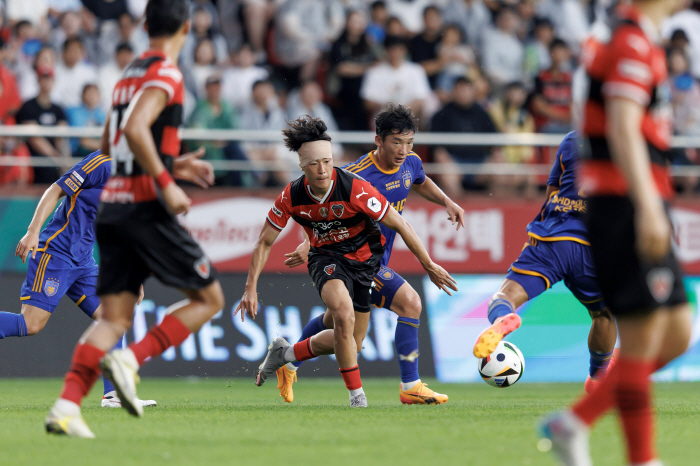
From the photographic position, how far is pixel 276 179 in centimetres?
1204

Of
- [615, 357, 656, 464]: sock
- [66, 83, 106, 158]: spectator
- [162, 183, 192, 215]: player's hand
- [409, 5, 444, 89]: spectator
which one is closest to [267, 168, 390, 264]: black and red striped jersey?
[162, 183, 192, 215]: player's hand

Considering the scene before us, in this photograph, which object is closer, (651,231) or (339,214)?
(651,231)

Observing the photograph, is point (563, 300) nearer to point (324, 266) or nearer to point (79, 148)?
point (324, 266)

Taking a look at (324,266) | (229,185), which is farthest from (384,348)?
(324,266)

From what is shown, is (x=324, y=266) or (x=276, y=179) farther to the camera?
(x=276, y=179)

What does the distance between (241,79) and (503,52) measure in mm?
4348

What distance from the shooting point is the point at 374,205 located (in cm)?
686

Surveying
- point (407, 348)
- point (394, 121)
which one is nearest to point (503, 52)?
point (394, 121)

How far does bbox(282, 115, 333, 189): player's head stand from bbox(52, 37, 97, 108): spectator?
6707 mm

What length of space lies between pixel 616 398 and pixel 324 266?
3835mm

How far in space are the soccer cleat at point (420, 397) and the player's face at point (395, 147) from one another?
1899 millimetres

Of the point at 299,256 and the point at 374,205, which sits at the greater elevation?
the point at 374,205

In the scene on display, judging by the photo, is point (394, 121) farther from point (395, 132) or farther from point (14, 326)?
point (14, 326)

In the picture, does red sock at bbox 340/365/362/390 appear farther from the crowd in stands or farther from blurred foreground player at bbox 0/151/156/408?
the crowd in stands
